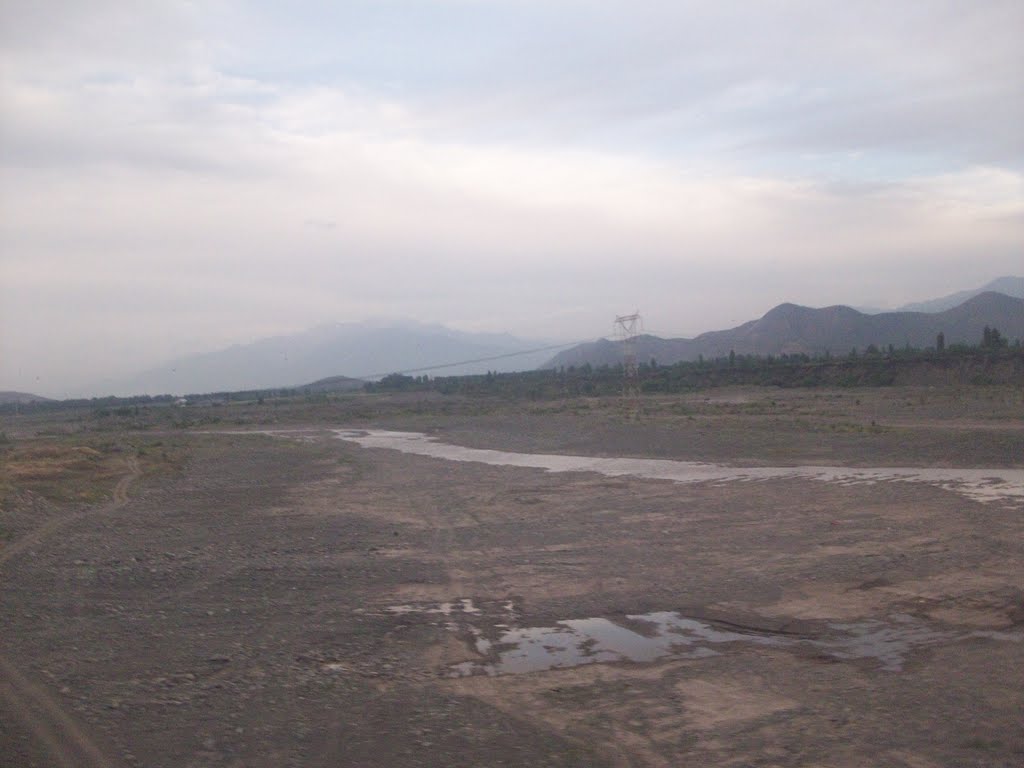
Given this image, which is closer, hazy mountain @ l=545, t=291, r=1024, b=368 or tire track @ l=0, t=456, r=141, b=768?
tire track @ l=0, t=456, r=141, b=768

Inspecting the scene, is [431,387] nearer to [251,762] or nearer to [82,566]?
[82,566]

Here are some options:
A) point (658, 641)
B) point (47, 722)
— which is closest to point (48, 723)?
point (47, 722)

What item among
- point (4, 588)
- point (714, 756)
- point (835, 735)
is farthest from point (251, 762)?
point (4, 588)

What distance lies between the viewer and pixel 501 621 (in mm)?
10969

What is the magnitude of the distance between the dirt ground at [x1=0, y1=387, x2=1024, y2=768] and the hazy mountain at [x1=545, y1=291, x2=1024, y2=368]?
97341 mm

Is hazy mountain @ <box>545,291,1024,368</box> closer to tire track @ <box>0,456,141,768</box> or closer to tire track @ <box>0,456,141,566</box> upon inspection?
tire track @ <box>0,456,141,566</box>

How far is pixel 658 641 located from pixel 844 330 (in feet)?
467

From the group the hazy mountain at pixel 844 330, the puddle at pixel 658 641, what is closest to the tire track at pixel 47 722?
the puddle at pixel 658 641

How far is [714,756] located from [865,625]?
403 cm

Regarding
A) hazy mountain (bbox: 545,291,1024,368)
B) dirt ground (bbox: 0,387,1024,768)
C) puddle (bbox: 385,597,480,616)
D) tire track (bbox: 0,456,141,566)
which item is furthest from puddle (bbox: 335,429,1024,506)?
hazy mountain (bbox: 545,291,1024,368)

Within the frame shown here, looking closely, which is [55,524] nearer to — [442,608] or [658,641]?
[442,608]

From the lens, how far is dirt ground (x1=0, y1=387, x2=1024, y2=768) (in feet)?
23.0

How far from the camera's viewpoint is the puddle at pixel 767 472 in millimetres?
Answer: 19859

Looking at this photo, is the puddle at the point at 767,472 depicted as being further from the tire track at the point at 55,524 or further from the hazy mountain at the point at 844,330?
the hazy mountain at the point at 844,330
